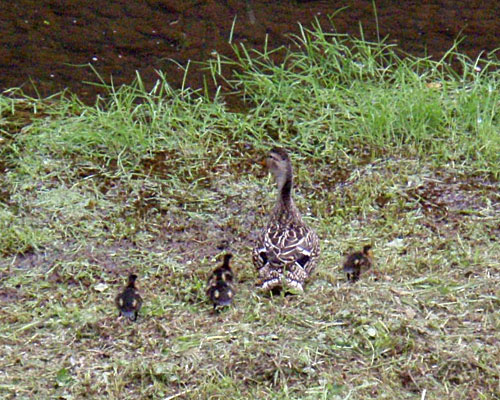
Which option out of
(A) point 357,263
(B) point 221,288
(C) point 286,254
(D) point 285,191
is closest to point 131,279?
(B) point 221,288

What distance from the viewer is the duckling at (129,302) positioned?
6.00 metres

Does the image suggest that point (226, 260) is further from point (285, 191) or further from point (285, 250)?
point (285, 191)

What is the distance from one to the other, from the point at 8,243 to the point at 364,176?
269 centimetres

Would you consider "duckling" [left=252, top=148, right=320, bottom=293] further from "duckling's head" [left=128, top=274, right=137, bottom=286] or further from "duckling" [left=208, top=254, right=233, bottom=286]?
"duckling's head" [left=128, top=274, right=137, bottom=286]

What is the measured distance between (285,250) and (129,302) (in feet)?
3.31

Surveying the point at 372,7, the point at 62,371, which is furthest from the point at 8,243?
the point at 372,7

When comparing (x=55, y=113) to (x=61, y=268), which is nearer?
(x=61, y=268)

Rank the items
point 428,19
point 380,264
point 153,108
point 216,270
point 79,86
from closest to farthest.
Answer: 1. point 216,270
2. point 380,264
3. point 153,108
4. point 79,86
5. point 428,19

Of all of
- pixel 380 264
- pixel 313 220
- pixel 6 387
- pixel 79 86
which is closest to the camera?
pixel 6 387

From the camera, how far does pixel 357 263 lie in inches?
248

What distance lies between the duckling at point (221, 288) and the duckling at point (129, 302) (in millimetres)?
432

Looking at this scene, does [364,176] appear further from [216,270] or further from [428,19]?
[428,19]

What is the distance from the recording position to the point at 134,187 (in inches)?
302

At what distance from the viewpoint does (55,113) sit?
27.6 feet
